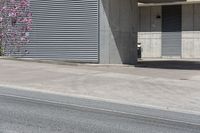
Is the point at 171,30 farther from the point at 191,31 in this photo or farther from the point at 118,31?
the point at 118,31

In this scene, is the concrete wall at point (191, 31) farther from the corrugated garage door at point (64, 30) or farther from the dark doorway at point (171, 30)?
the corrugated garage door at point (64, 30)

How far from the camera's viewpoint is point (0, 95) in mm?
→ 14203

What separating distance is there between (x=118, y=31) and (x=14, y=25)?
18.1ft

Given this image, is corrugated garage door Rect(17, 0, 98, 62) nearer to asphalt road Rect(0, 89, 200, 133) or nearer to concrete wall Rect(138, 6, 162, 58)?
asphalt road Rect(0, 89, 200, 133)

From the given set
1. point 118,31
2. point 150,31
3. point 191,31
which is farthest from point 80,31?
point 150,31

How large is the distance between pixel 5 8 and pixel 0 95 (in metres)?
14.4

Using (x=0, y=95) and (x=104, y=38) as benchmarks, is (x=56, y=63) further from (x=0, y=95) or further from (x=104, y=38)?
(x=0, y=95)

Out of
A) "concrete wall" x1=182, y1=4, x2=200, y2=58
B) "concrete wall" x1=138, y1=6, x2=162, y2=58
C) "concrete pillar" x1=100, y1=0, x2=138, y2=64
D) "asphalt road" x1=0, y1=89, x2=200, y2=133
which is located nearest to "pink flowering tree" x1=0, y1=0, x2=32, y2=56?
"concrete pillar" x1=100, y1=0, x2=138, y2=64

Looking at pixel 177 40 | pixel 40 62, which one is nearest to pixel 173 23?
pixel 177 40

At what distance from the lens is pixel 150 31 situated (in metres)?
43.5

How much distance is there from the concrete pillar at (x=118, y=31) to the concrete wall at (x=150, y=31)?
13636 millimetres

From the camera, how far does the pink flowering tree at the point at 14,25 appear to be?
27984 mm

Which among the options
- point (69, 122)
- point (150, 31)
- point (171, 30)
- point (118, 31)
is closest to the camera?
point (69, 122)

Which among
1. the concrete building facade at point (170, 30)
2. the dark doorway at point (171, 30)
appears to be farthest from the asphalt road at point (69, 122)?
the dark doorway at point (171, 30)
